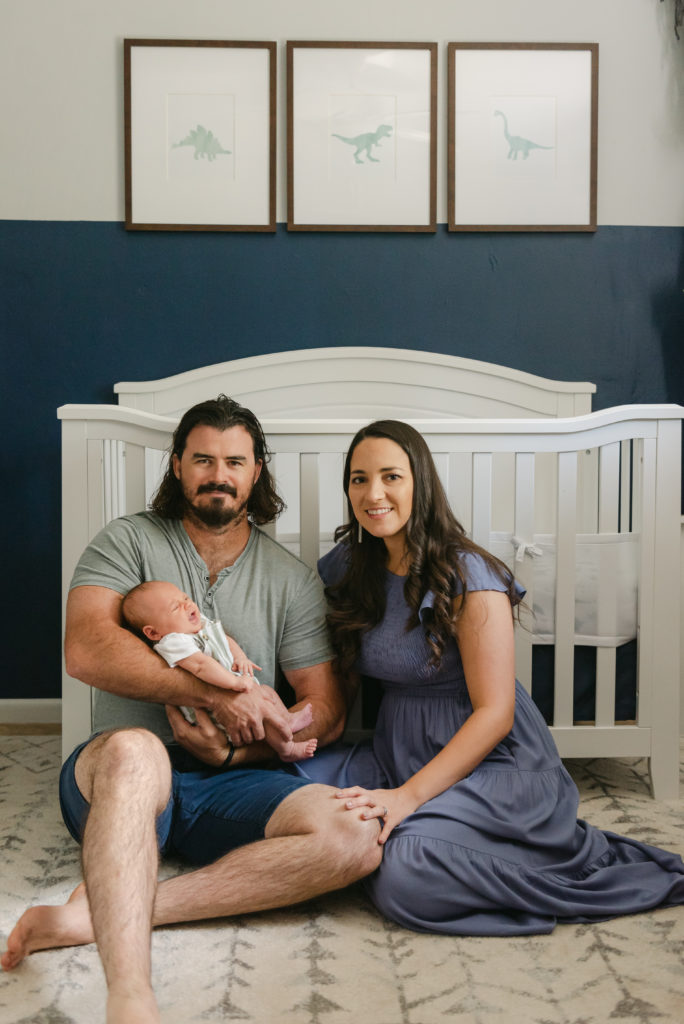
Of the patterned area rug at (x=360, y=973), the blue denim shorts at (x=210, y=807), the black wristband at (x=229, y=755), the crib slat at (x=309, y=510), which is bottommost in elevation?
the patterned area rug at (x=360, y=973)

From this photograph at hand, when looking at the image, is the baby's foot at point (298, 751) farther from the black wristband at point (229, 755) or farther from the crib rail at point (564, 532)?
the crib rail at point (564, 532)

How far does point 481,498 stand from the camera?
6.06ft

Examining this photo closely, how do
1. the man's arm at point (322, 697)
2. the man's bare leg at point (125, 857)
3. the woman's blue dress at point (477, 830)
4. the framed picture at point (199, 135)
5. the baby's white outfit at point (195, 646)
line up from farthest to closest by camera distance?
the framed picture at point (199, 135) < the man's arm at point (322, 697) < the baby's white outfit at point (195, 646) < the woman's blue dress at point (477, 830) < the man's bare leg at point (125, 857)

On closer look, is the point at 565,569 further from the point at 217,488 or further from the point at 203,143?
the point at 203,143

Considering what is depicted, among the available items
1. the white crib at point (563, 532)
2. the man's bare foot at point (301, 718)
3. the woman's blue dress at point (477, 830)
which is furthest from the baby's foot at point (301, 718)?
the white crib at point (563, 532)

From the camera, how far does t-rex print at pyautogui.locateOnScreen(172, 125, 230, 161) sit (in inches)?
104

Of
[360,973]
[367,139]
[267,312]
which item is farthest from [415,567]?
[367,139]

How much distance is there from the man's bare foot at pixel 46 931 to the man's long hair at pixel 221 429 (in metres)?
0.72

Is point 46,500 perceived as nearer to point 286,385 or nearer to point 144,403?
point 144,403

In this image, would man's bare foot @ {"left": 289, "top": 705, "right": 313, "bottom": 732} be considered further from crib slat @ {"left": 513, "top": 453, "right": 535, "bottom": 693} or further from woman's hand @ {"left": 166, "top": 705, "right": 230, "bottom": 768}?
crib slat @ {"left": 513, "top": 453, "right": 535, "bottom": 693}

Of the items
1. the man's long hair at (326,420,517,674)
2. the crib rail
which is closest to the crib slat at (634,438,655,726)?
the crib rail

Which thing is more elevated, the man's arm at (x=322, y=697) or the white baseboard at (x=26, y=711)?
the man's arm at (x=322, y=697)

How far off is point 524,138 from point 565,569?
151 cm

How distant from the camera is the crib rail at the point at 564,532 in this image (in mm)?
1829
